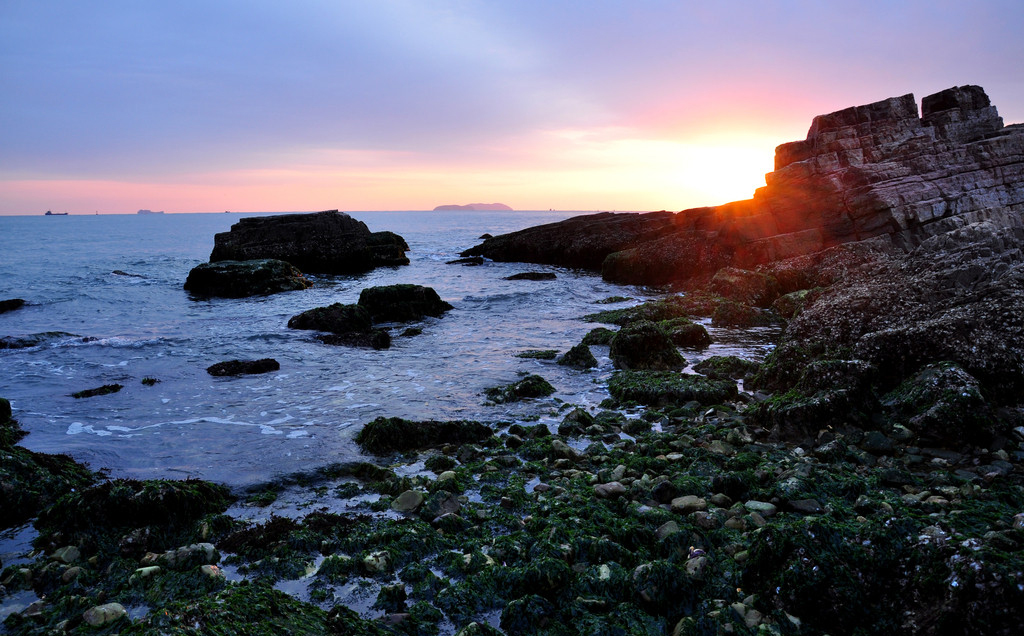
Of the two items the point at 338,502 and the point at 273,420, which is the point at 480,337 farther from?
the point at 338,502

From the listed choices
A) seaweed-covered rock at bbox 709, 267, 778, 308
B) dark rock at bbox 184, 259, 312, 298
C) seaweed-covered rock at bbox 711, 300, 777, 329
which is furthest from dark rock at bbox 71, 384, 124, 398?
seaweed-covered rock at bbox 709, 267, 778, 308

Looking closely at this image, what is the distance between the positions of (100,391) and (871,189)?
29610 mm

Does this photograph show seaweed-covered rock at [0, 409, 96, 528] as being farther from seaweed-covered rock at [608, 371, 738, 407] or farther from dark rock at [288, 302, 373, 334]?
dark rock at [288, 302, 373, 334]

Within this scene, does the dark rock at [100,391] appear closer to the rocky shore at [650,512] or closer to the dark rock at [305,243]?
the rocky shore at [650,512]

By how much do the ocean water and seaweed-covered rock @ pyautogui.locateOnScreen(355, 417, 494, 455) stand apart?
35 cm

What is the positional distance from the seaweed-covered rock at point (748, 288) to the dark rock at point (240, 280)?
22803 millimetres

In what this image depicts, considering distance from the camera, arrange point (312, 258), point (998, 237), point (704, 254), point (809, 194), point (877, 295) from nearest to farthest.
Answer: point (877, 295), point (998, 237), point (809, 194), point (704, 254), point (312, 258)

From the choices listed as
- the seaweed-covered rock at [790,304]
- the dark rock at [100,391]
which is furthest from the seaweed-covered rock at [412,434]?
the seaweed-covered rock at [790,304]

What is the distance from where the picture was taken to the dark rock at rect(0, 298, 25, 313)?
2393cm

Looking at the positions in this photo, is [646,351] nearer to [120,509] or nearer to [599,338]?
[599,338]

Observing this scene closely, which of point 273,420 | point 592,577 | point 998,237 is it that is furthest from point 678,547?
point 998,237

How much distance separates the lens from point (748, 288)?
20.4 meters

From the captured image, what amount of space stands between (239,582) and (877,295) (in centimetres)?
1113

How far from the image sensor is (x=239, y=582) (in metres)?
4.97
